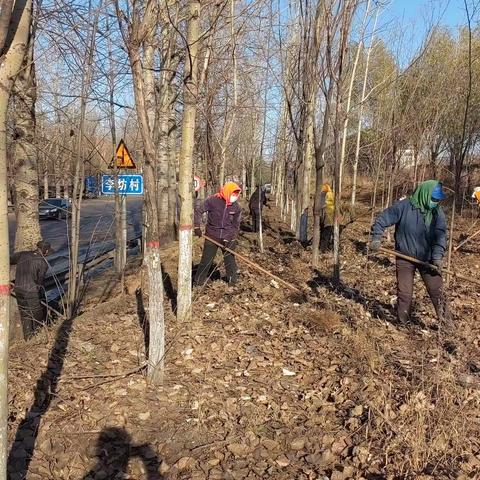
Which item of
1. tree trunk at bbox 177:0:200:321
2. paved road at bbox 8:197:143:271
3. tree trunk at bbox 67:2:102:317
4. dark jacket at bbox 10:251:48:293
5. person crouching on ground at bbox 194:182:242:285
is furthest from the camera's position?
paved road at bbox 8:197:143:271

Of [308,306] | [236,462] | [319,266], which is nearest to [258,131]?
[319,266]

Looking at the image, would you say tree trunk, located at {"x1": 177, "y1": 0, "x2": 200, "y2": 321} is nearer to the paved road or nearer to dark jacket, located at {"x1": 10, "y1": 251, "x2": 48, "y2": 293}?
dark jacket, located at {"x1": 10, "y1": 251, "x2": 48, "y2": 293}

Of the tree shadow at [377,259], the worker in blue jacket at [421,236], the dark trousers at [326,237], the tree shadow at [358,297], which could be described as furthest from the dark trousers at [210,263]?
the dark trousers at [326,237]

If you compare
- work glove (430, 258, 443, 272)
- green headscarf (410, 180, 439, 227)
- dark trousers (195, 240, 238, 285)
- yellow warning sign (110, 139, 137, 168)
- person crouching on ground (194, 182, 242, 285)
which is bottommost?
dark trousers (195, 240, 238, 285)

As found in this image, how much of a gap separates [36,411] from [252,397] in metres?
1.83

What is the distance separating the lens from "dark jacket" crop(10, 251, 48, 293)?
7586 millimetres

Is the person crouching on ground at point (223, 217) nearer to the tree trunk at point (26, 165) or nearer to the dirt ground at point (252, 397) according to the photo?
the dirt ground at point (252, 397)

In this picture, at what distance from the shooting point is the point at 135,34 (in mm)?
4223

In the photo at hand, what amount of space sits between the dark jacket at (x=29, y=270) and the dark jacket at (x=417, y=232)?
4961 mm

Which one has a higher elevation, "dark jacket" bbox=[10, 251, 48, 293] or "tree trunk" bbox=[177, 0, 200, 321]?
"tree trunk" bbox=[177, 0, 200, 321]

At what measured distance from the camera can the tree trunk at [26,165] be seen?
7430 millimetres

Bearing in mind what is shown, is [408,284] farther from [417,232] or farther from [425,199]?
[425,199]

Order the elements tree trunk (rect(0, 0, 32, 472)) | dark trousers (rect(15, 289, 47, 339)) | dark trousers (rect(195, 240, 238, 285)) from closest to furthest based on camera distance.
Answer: tree trunk (rect(0, 0, 32, 472)) → dark trousers (rect(15, 289, 47, 339)) → dark trousers (rect(195, 240, 238, 285))

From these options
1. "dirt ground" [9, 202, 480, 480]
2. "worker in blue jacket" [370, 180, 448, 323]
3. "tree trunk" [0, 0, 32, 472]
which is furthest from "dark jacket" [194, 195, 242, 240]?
"tree trunk" [0, 0, 32, 472]
